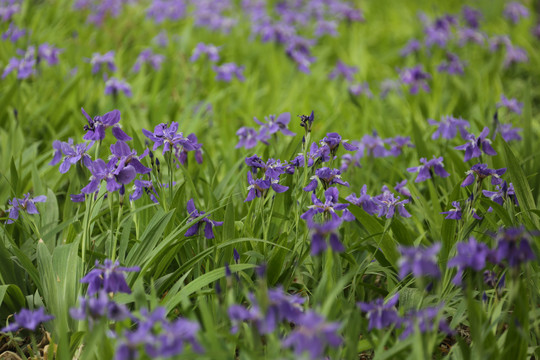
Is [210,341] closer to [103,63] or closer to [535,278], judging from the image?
[535,278]

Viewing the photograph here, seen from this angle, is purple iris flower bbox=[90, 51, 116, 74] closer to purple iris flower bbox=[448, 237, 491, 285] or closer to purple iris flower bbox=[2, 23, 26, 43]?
purple iris flower bbox=[2, 23, 26, 43]

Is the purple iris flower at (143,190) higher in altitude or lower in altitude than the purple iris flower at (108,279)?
lower

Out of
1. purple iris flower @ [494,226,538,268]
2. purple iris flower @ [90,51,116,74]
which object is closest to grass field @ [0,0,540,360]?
purple iris flower @ [494,226,538,268]

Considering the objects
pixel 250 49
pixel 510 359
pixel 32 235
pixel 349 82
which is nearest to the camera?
pixel 510 359

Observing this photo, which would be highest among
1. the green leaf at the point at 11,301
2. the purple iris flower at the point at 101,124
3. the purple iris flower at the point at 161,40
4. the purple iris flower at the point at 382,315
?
the purple iris flower at the point at 101,124

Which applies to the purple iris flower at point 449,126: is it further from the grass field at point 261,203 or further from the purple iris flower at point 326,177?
the purple iris flower at point 326,177

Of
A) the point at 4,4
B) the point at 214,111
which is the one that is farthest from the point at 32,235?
the point at 4,4

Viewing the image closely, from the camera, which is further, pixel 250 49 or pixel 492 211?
pixel 250 49

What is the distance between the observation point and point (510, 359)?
1.57m

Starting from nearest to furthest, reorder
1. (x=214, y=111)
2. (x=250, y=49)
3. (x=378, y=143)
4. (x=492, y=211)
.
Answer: (x=492, y=211), (x=378, y=143), (x=214, y=111), (x=250, y=49)

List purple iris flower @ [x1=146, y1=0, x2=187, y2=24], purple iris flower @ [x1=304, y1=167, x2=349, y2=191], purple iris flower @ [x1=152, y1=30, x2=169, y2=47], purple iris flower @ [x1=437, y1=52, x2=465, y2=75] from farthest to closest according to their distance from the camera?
purple iris flower @ [x1=146, y1=0, x2=187, y2=24]
purple iris flower @ [x1=152, y1=30, x2=169, y2=47]
purple iris flower @ [x1=437, y1=52, x2=465, y2=75]
purple iris flower @ [x1=304, y1=167, x2=349, y2=191]

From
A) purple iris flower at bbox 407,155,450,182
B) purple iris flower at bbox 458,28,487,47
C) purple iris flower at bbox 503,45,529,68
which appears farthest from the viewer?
purple iris flower at bbox 458,28,487,47

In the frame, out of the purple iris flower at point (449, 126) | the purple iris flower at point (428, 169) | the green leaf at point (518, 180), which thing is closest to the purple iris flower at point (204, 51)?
the purple iris flower at point (449, 126)

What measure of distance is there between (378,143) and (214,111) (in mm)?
1444
